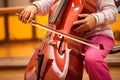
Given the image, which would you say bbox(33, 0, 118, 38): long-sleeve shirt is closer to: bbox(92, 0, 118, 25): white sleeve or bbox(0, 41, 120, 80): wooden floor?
bbox(92, 0, 118, 25): white sleeve

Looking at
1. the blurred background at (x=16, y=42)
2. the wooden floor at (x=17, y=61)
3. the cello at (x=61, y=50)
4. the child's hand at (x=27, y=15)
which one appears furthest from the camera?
the blurred background at (x=16, y=42)

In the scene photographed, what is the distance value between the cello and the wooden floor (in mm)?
1007

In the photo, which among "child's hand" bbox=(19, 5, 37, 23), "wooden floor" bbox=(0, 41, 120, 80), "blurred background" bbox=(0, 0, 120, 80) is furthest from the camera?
"blurred background" bbox=(0, 0, 120, 80)

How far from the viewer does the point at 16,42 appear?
3016 mm

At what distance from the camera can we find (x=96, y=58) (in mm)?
853

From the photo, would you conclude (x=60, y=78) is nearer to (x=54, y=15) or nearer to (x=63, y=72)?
(x=63, y=72)

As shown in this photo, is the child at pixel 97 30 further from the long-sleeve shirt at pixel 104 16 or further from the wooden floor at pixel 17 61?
the wooden floor at pixel 17 61

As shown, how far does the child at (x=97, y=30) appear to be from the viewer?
33.8 inches

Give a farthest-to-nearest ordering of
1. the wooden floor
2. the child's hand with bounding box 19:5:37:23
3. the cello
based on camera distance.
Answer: the wooden floor < the child's hand with bounding box 19:5:37:23 < the cello

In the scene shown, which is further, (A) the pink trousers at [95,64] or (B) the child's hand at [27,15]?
(B) the child's hand at [27,15]

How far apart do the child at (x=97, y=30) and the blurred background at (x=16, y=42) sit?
1.14 m

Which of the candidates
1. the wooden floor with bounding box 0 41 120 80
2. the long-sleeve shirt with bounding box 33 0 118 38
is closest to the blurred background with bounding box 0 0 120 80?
the wooden floor with bounding box 0 41 120 80

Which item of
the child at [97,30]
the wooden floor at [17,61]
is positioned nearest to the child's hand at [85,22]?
the child at [97,30]

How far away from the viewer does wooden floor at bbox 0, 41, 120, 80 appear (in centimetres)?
202
